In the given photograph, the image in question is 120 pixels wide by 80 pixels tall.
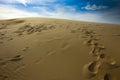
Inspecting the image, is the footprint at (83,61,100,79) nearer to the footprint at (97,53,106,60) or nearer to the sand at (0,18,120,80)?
the sand at (0,18,120,80)

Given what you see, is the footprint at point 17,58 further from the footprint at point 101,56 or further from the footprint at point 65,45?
the footprint at point 101,56

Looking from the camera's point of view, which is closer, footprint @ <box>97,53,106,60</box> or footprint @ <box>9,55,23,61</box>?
footprint @ <box>97,53,106,60</box>

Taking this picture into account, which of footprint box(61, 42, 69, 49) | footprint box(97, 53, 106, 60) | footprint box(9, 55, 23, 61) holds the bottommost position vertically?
footprint box(9, 55, 23, 61)

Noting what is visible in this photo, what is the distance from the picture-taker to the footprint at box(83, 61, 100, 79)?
12.4ft

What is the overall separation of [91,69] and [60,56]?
1012 mm

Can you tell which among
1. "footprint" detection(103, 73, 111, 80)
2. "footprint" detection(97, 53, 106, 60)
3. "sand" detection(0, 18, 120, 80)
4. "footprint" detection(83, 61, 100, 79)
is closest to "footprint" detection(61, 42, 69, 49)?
"sand" detection(0, 18, 120, 80)

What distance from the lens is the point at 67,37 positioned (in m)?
6.01

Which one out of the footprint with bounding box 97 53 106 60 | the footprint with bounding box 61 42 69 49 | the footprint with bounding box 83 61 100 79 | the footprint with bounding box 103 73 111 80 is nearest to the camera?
the footprint with bounding box 103 73 111 80

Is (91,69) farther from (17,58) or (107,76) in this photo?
(17,58)

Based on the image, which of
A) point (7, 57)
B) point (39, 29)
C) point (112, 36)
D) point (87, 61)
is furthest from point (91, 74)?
point (39, 29)

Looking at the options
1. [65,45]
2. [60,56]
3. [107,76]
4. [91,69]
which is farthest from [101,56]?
[65,45]

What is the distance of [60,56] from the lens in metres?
4.69

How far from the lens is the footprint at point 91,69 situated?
378 centimetres

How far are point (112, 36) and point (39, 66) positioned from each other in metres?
3.21
